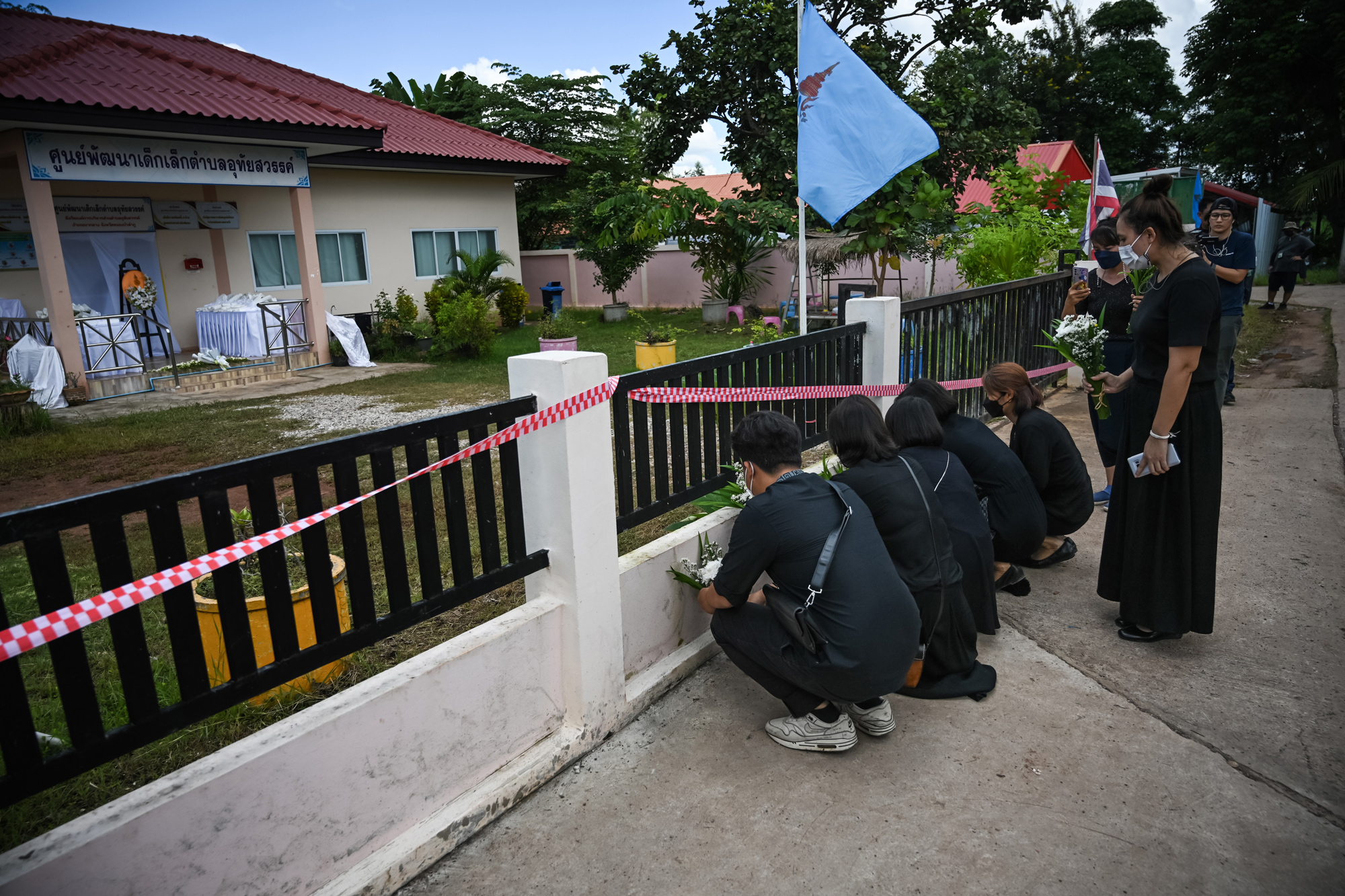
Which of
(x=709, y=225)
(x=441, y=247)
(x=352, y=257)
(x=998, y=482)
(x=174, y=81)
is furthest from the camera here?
(x=441, y=247)

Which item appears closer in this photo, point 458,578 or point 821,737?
point 458,578

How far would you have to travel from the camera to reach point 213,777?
79.4 inches

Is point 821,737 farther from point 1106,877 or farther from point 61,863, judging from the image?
point 61,863

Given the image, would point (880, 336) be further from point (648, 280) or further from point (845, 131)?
point (648, 280)

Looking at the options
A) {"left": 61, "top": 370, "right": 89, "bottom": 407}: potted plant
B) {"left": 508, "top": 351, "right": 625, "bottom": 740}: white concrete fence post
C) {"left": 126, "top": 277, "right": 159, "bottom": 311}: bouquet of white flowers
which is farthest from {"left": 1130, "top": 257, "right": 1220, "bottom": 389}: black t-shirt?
{"left": 126, "top": 277, "right": 159, "bottom": 311}: bouquet of white flowers

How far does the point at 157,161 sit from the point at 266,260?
3.43 metres

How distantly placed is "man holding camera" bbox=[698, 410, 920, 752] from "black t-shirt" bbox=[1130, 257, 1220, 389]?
1.60 m

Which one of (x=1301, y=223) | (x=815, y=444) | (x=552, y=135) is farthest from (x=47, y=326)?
(x=1301, y=223)

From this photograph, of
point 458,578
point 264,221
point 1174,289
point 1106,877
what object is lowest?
point 1106,877

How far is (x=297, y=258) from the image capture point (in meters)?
15.6

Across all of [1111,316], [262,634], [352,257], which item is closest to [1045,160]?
[352,257]

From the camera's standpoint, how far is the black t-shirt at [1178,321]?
3307 millimetres

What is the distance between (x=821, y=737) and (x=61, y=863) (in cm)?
225

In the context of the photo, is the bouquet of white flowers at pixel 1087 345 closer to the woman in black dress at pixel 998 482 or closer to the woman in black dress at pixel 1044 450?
the woman in black dress at pixel 1044 450
